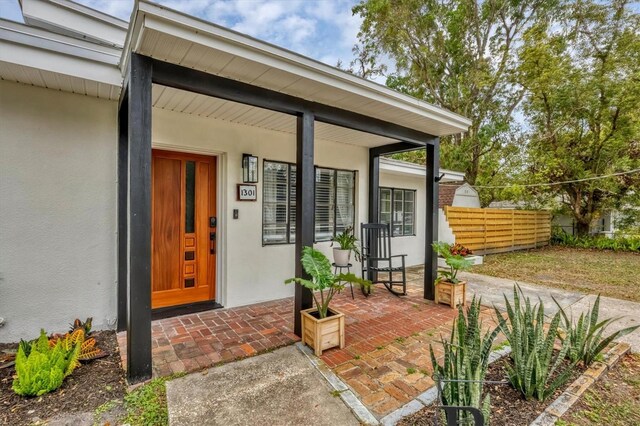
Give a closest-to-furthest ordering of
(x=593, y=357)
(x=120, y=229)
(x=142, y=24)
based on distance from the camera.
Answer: (x=142, y=24), (x=593, y=357), (x=120, y=229)

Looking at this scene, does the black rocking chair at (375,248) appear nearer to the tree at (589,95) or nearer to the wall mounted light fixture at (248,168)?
the wall mounted light fixture at (248,168)

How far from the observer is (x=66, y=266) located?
3062mm

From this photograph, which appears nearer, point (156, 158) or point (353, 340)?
point (353, 340)

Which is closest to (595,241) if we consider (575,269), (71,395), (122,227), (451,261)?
(575,269)

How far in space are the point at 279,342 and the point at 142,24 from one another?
115 inches

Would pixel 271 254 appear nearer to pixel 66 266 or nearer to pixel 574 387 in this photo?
pixel 66 266

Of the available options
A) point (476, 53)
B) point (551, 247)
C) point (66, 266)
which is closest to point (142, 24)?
point (66, 266)

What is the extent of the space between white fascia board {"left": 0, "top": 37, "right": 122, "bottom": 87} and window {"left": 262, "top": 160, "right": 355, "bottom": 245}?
2.11 m

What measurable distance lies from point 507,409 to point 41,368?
3.31 metres

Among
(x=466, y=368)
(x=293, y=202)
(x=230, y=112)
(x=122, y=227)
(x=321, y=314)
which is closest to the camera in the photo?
(x=466, y=368)

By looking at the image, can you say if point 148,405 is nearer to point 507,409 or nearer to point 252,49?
point 507,409

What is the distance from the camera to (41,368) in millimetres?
2211

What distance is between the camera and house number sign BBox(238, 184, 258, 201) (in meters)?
4.16

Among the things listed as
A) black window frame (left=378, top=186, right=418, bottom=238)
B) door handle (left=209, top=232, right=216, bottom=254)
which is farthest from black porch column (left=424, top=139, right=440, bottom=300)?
door handle (left=209, top=232, right=216, bottom=254)
